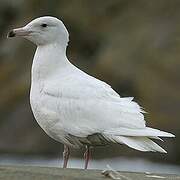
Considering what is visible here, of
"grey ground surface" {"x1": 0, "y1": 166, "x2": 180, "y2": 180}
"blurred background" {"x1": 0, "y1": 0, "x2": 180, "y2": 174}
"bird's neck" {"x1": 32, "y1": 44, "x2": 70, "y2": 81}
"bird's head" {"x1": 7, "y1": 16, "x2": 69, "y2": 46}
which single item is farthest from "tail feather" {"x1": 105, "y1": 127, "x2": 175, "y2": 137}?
"blurred background" {"x1": 0, "y1": 0, "x2": 180, "y2": 174}

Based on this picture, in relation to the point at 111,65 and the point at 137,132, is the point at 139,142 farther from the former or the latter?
the point at 111,65

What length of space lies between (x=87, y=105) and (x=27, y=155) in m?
10.1

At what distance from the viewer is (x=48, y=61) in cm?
927

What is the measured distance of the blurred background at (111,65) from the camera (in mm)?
17906

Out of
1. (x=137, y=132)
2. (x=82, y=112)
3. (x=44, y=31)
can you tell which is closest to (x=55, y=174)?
(x=137, y=132)

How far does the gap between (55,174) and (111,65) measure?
12889mm

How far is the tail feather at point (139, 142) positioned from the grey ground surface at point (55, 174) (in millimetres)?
603

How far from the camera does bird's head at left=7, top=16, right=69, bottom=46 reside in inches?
365

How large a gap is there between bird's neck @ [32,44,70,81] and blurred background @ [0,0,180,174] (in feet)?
24.6

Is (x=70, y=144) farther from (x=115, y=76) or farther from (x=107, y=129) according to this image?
(x=115, y=76)

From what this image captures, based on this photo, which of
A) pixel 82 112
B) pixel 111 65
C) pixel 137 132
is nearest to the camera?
pixel 137 132

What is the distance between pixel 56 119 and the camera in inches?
343

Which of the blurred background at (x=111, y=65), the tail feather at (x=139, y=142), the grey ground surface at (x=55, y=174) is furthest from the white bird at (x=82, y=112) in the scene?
the blurred background at (x=111, y=65)

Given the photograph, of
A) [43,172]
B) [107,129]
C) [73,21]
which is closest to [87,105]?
[107,129]
